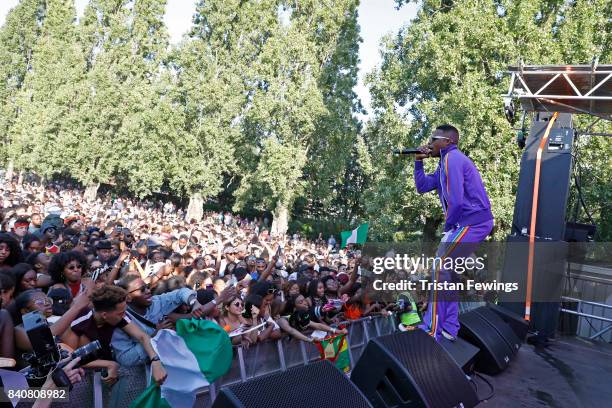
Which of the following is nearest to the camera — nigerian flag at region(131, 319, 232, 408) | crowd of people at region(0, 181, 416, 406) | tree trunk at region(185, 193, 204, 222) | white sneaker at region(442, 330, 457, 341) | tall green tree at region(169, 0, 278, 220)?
crowd of people at region(0, 181, 416, 406)

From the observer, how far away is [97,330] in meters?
3.74

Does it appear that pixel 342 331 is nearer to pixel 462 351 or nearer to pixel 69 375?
pixel 462 351

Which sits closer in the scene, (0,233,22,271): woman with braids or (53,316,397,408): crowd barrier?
(53,316,397,408): crowd barrier

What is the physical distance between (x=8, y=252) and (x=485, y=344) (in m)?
4.83

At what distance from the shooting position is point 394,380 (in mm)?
3281

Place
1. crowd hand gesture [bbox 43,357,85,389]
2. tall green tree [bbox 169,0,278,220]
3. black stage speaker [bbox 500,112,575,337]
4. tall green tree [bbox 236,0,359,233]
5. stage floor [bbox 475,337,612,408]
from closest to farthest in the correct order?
crowd hand gesture [bbox 43,357,85,389]
stage floor [bbox 475,337,612,408]
black stage speaker [bbox 500,112,575,337]
tall green tree [bbox 236,0,359,233]
tall green tree [bbox 169,0,278,220]

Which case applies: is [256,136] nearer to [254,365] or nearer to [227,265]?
[227,265]

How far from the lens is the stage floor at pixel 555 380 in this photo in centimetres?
Result: 416

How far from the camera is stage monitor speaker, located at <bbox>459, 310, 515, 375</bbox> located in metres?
4.69

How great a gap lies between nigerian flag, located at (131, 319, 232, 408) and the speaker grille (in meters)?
1.53

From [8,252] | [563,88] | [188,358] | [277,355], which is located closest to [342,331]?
[277,355]

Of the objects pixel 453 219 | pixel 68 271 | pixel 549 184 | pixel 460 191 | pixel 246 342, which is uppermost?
pixel 549 184

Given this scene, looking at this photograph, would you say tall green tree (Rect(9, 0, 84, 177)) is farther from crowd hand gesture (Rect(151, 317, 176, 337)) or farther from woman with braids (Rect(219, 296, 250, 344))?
crowd hand gesture (Rect(151, 317, 176, 337))

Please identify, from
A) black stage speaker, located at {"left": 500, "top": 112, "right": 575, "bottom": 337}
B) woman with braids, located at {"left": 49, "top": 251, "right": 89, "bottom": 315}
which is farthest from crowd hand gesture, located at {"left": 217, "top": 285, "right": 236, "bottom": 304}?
black stage speaker, located at {"left": 500, "top": 112, "right": 575, "bottom": 337}
